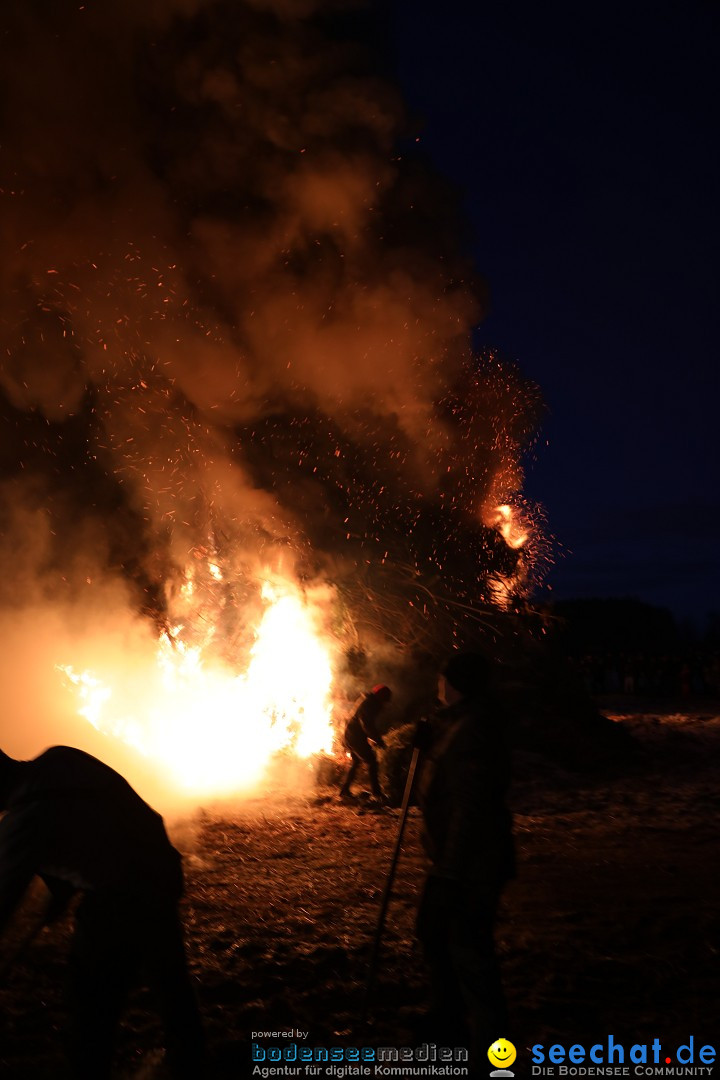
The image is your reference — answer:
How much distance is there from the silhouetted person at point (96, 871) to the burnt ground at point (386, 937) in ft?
3.45

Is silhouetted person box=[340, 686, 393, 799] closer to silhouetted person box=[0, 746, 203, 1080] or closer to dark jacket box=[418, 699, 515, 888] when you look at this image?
dark jacket box=[418, 699, 515, 888]

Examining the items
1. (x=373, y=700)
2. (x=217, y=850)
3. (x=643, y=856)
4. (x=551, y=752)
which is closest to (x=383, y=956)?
(x=217, y=850)

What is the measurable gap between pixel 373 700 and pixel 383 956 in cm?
499

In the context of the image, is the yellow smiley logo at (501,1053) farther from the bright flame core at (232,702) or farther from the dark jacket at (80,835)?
the bright flame core at (232,702)

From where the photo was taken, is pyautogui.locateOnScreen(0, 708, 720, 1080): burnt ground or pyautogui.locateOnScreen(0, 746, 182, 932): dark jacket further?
pyautogui.locateOnScreen(0, 708, 720, 1080): burnt ground

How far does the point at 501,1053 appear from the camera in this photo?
288 cm

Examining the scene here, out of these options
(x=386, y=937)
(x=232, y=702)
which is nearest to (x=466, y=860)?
(x=386, y=937)

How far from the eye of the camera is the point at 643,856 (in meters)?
6.58

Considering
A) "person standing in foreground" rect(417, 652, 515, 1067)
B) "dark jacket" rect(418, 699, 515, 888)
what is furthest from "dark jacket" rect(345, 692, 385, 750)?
"dark jacket" rect(418, 699, 515, 888)

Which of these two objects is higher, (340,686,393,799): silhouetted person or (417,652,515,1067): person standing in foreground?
(340,686,393,799): silhouetted person

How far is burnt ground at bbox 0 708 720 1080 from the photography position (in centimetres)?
342

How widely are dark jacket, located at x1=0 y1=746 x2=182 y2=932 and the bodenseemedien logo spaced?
4.96 feet

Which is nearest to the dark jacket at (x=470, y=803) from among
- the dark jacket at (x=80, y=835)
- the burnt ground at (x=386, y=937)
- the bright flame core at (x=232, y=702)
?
the burnt ground at (x=386, y=937)

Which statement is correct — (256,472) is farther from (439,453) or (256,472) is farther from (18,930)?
(18,930)
